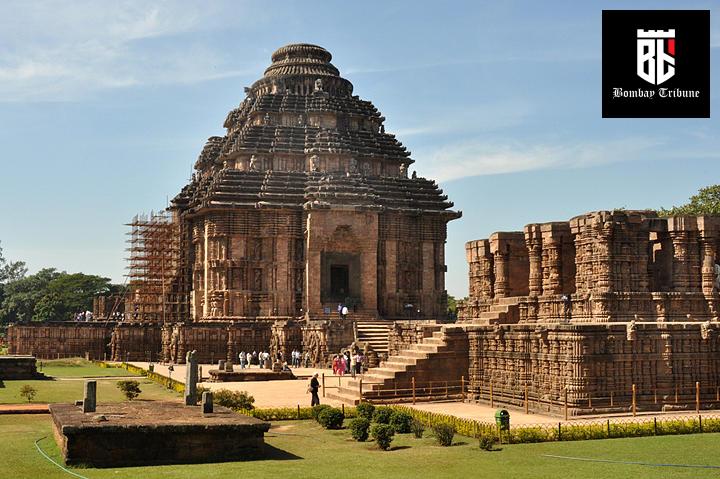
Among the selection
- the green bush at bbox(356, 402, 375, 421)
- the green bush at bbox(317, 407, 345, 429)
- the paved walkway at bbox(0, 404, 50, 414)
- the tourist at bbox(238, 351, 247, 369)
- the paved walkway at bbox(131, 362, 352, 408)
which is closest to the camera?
the green bush at bbox(317, 407, 345, 429)

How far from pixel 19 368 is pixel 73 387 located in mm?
4970

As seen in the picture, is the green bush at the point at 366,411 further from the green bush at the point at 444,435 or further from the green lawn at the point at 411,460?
the green bush at the point at 444,435

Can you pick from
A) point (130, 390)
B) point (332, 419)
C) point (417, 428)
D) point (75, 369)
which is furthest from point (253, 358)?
point (417, 428)

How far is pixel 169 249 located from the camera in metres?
60.5

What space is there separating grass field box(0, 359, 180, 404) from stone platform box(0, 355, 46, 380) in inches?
32.8

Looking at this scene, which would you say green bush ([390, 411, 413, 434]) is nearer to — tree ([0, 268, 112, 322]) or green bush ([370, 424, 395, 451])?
green bush ([370, 424, 395, 451])

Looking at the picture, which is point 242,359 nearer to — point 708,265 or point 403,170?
point 403,170

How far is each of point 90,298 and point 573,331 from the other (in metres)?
75.4

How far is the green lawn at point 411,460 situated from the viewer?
1523cm

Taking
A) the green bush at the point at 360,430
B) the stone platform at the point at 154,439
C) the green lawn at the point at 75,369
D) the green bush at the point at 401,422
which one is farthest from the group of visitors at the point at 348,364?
the stone platform at the point at 154,439

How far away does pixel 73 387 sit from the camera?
32031 mm

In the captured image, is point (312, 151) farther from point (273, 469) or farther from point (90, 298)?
point (90, 298)

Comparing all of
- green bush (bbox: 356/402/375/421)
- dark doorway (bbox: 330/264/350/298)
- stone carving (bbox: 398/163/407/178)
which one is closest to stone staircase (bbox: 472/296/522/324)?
green bush (bbox: 356/402/375/421)

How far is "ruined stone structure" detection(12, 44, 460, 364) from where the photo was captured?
159 feet
